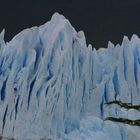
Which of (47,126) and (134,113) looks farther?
(134,113)

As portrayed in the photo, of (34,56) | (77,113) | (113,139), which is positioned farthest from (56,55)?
(113,139)

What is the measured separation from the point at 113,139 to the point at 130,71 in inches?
95.8

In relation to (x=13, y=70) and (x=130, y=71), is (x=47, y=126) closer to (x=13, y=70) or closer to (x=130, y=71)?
(x=13, y=70)

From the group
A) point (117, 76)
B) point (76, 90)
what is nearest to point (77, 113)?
point (76, 90)

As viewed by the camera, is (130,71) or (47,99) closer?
(47,99)

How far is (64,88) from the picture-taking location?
757 inches

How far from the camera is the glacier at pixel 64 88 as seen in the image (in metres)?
19.1

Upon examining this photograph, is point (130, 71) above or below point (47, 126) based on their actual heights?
above

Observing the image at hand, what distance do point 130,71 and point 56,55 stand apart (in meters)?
2.62

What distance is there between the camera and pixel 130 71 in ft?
68.1

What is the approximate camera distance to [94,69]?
2052cm

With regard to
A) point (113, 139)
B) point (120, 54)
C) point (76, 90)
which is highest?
point (120, 54)

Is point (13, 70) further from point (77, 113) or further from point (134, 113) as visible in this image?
point (134, 113)

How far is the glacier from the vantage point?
19062 mm
